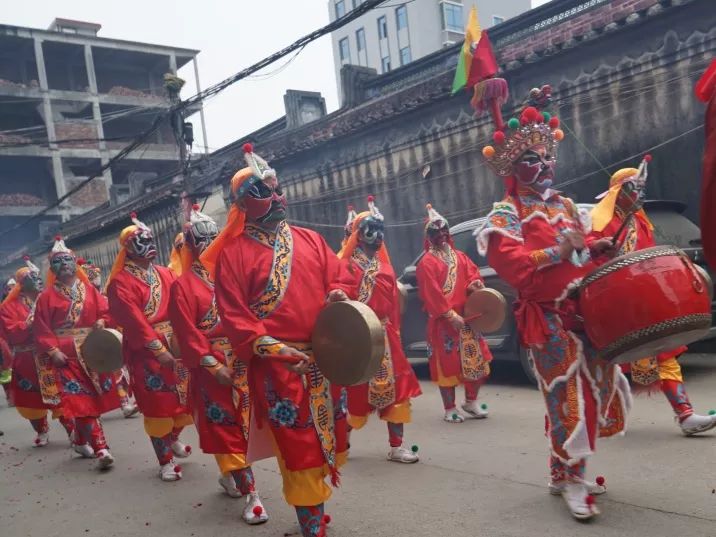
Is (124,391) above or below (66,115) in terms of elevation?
below

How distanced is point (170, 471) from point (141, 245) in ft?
5.89

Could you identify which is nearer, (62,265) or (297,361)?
(297,361)

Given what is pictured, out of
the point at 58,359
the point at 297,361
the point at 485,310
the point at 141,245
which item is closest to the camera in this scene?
the point at 297,361

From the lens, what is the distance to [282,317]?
11.6 feet

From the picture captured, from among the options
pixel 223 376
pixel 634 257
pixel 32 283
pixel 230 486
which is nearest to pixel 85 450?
pixel 230 486

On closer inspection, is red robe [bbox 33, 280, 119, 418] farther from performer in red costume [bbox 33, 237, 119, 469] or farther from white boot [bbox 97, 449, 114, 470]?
white boot [bbox 97, 449, 114, 470]

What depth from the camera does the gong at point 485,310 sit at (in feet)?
21.1

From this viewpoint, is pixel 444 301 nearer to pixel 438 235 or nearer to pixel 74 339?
pixel 438 235

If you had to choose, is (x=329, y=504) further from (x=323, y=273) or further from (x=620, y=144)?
(x=620, y=144)

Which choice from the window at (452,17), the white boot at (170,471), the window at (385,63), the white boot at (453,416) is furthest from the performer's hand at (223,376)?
the window at (385,63)

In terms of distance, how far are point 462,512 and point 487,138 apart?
7.59 metres

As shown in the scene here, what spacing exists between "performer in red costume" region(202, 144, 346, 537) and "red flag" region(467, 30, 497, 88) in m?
1.39

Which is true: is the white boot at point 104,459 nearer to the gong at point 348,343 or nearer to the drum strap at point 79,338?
the drum strap at point 79,338

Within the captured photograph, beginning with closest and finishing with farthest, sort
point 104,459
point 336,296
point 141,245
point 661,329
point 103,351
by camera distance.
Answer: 1. point 661,329
2. point 336,296
3. point 141,245
4. point 104,459
5. point 103,351
